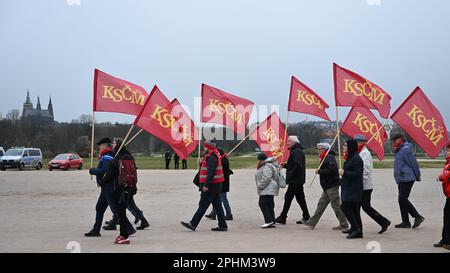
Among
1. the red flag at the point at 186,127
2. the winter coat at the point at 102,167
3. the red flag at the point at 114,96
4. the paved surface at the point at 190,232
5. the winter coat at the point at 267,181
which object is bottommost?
the paved surface at the point at 190,232

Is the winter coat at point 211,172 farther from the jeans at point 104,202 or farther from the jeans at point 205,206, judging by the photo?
the jeans at point 104,202

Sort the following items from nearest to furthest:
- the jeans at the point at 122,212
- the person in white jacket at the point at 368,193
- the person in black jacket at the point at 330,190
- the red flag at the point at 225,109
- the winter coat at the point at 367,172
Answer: the jeans at the point at 122,212
the person in white jacket at the point at 368,193
the winter coat at the point at 367,172
the person in black jacket at the point at 330,190
the red flag at the point at 225,109

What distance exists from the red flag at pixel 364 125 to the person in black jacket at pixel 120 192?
583 centimetres

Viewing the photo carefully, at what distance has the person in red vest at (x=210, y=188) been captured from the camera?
32.5ft

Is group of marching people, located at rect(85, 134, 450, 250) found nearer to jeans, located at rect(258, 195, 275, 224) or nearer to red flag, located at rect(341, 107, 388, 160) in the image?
jeans, located at rect(258, 195, 275, 224)

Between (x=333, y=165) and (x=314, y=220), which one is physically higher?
(x=333, y=165)

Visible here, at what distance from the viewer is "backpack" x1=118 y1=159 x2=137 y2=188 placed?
857 centimetres

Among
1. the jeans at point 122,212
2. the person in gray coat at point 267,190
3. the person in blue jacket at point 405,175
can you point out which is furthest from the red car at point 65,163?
the person in blue jacket at point 405,175

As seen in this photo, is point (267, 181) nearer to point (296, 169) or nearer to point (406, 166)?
point (296, 169)

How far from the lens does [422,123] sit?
37.1 ft
